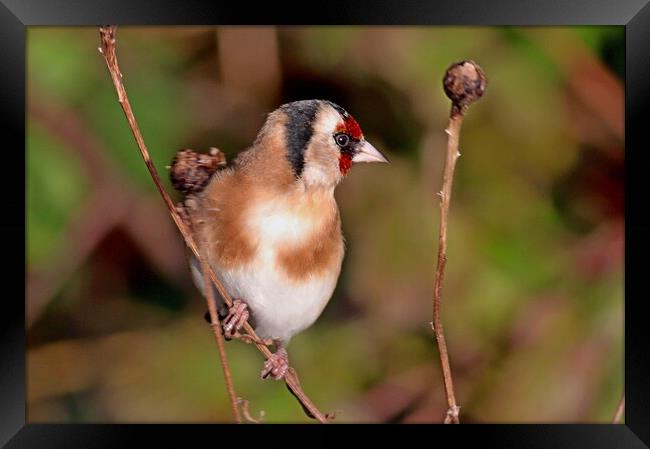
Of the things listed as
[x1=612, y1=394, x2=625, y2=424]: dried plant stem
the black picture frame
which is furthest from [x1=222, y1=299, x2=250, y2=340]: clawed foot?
[x1=612, y1=394, x2=625, y2=424]: dried plant stem

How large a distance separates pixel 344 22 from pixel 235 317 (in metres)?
0.68

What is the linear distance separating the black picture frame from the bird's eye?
26 centimetres

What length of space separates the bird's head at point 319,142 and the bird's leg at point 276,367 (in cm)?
47

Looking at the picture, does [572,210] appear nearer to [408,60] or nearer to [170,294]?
[408,60]

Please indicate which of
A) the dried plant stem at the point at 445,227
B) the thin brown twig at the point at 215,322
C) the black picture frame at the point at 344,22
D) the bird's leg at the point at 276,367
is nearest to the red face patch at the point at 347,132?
the black picture frame at the point at 344,22

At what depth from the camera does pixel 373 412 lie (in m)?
2.81

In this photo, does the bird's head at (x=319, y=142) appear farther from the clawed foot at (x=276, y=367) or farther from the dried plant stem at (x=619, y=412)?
the dried plant stem at (x=619, y=412)

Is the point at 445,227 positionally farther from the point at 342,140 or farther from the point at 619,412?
the point at 619,412

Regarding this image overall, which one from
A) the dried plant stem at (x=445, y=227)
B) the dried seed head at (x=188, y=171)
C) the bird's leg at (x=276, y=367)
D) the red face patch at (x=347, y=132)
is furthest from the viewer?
the bird's leg at (x=276, y=367)

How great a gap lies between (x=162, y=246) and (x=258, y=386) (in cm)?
46

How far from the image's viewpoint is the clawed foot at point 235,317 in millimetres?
2422

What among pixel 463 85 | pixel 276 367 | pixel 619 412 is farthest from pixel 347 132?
pixel 619 412

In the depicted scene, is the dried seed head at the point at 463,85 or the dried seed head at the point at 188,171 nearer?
the dried seed head at the point at 463,85

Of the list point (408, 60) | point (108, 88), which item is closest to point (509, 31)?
point (408, 60)
